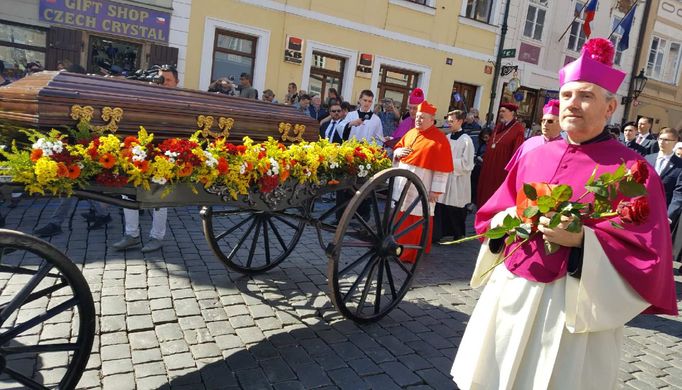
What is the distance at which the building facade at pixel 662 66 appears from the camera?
20.2 metres

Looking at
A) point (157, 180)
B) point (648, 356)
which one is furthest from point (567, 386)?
point (648, 356)

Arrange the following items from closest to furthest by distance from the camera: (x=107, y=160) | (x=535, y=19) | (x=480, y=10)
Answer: (x=107, y=160) < (x=480, y=10) < (x=535, y=19)

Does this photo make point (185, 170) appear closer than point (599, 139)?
No

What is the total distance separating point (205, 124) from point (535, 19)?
16139 mm

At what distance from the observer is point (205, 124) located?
3.29m

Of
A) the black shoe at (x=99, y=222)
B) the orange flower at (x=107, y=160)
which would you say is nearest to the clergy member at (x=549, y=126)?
the orange flower at (x=107, y=160)

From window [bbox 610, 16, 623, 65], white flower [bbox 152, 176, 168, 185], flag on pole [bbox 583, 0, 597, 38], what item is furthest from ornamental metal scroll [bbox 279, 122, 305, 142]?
window [bbox 610, 16, 623, 65]

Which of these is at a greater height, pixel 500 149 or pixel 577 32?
pixel 577 32

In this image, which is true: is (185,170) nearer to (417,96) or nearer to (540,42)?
(417,96)

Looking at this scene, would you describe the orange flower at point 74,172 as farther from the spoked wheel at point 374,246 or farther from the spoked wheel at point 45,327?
the spoked wheel at point 374,246

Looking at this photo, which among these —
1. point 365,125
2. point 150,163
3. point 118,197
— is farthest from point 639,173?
point 365,125

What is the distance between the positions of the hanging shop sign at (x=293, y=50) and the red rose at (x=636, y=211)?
11.3m

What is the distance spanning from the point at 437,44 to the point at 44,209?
38.7 feet

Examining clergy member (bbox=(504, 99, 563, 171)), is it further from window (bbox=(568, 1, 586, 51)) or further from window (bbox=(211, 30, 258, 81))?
window (bbox=(568, 1, 586, 51))
